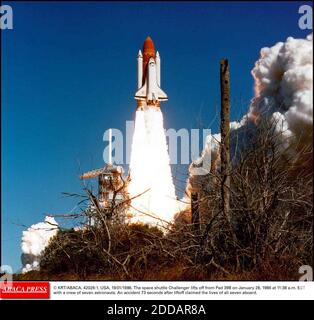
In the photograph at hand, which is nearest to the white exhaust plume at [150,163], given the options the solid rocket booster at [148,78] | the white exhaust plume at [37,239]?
the solid rocket booster at [148,78]

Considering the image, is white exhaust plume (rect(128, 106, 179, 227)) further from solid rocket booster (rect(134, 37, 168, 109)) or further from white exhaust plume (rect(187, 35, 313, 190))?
white exhaust plume (rect(187, 35, 313, 190))

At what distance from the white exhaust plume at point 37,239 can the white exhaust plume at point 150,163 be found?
3.28 metres

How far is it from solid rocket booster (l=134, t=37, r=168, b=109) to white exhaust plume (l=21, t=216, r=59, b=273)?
7.19m

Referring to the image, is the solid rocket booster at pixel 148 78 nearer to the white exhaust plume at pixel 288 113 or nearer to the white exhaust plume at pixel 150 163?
the white exhaust plume at pixel 150 163

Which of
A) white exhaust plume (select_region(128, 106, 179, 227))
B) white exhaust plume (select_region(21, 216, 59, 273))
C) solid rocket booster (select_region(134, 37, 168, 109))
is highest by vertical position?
solid rocket booster (select_region(134, 37, 168, 109))

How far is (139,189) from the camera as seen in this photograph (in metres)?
17.0

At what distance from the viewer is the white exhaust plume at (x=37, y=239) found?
346 inches

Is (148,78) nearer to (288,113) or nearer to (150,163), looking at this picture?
(150,163)

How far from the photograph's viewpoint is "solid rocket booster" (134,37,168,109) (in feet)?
63.3

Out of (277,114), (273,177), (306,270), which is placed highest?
(277,114)

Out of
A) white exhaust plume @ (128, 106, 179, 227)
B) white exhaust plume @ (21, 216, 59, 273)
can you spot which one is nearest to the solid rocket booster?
white exhaust plume @ (128, 106, 179, 227)
